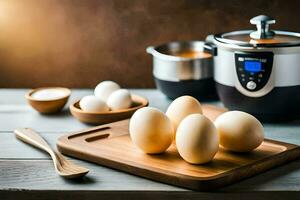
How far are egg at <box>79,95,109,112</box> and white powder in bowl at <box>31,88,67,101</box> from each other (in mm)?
120

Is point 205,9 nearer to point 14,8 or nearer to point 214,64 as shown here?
point 214,64

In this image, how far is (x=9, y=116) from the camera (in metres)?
1.64

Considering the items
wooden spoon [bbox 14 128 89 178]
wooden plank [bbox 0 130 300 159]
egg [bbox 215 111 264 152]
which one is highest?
egg [bbox 215 111 264 152]

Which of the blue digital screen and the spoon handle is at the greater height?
the blue digital screen

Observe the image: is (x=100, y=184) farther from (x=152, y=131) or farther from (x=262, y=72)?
(x=262, y=72)

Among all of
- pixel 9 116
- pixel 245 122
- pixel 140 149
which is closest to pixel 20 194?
pixel 140 149

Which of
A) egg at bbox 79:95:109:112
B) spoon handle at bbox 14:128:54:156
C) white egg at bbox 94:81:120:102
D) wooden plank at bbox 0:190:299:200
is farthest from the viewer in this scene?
white egg at bbox 94:81:120:102

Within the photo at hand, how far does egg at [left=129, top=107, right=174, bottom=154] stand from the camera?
1.22 meters

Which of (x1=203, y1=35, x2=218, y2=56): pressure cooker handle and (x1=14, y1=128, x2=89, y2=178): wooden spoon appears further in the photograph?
(x1=203, y1=35, x2=218, y2=56): pressure cooker handle

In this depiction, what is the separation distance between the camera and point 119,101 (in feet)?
5.19

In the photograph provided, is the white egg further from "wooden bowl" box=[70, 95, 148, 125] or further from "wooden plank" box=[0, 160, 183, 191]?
"wooden plank" box=[0, 160, 183, 191]

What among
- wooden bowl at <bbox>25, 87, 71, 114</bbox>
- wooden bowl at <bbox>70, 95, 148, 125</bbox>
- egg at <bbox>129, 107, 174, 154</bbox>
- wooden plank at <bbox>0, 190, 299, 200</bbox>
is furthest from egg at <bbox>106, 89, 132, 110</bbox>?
wooden plank at <bbox>0, 190, 299, 200</bbox>

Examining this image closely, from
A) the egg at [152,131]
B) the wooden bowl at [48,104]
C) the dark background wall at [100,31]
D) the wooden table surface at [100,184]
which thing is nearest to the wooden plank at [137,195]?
the wooden table surface at [100,184]

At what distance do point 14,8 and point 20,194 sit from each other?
0.92 meters
